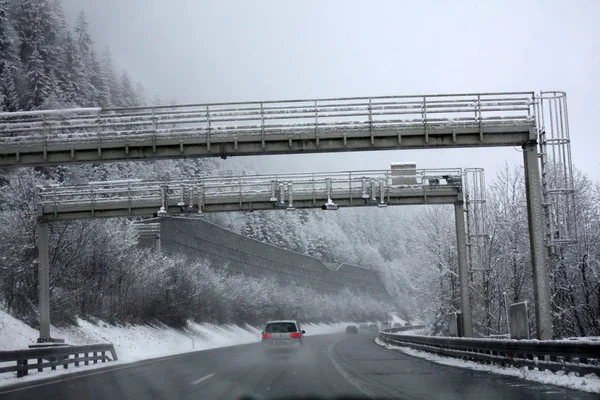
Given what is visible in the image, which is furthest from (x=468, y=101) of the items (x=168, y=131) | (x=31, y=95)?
(x=31, y=95)

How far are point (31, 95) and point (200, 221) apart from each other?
26068 millimetres

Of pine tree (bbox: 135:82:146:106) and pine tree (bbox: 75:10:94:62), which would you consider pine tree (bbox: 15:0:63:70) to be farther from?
pine tree (bbox: 135:82:146:106)

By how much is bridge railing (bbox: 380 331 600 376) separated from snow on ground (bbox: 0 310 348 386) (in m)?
13.5

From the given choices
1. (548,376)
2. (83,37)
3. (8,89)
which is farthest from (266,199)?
(83,37)

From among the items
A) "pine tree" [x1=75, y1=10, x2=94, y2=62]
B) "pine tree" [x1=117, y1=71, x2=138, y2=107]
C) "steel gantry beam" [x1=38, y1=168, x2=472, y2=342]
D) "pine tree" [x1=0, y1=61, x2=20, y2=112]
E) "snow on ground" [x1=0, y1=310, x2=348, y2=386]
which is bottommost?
"snow on ground" [x1=0, y1=310, x2=348, y2=386]

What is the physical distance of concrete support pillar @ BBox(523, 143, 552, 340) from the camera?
2281cm

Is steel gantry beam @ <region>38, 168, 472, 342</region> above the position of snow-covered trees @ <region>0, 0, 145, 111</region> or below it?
below

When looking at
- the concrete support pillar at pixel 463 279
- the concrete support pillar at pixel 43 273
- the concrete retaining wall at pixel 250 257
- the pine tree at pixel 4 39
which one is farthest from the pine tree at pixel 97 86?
the concrete support pillar at pixel 463 279

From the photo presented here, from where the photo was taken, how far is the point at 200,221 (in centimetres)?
7306

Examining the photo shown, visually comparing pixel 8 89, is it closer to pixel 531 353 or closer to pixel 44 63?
pixel 44 63

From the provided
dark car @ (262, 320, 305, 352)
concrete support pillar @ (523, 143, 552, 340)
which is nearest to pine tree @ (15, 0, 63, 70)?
dark car @ (262, 320, 305, 352)

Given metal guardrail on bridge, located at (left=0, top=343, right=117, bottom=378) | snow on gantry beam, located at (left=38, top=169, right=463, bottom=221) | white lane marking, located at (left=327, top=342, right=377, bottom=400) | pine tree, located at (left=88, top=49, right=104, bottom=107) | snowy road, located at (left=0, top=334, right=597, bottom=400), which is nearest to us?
white lane marking, located at (left=327, top=342, right=377, bottom=400)

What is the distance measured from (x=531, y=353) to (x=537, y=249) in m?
5.83

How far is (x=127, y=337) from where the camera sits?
43.8 m
